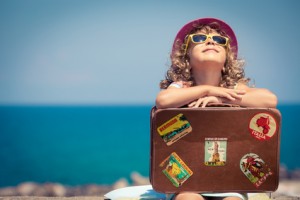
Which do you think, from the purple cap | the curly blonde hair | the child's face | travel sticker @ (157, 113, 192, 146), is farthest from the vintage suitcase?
the purple cap

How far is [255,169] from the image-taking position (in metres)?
2.36

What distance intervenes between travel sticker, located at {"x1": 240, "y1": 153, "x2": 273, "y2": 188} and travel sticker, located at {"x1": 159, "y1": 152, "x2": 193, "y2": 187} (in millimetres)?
328

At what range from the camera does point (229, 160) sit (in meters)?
2.33

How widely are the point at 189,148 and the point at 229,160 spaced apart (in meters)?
0.26

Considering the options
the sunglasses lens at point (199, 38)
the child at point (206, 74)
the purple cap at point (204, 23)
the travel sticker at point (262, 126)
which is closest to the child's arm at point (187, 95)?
the child at point (206, 74)

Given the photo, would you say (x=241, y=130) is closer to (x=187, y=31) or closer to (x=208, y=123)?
(x=208, y=123)

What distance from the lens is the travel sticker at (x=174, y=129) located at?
2.24 m

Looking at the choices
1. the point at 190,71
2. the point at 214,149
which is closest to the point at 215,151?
the point at 214,149

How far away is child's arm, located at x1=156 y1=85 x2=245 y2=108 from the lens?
227 cm

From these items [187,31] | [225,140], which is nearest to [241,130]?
[225,140]

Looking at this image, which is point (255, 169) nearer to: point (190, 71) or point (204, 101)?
point (204, 101)

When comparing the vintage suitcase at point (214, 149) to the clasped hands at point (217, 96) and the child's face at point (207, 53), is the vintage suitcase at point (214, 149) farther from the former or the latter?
the child's face at point (207, 53)

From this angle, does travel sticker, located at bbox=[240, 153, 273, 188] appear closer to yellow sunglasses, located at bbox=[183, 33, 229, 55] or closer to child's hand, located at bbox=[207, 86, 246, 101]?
child's hand, located at bbox=[207, 86, 246, 101]

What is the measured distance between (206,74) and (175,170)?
2.23 ft
